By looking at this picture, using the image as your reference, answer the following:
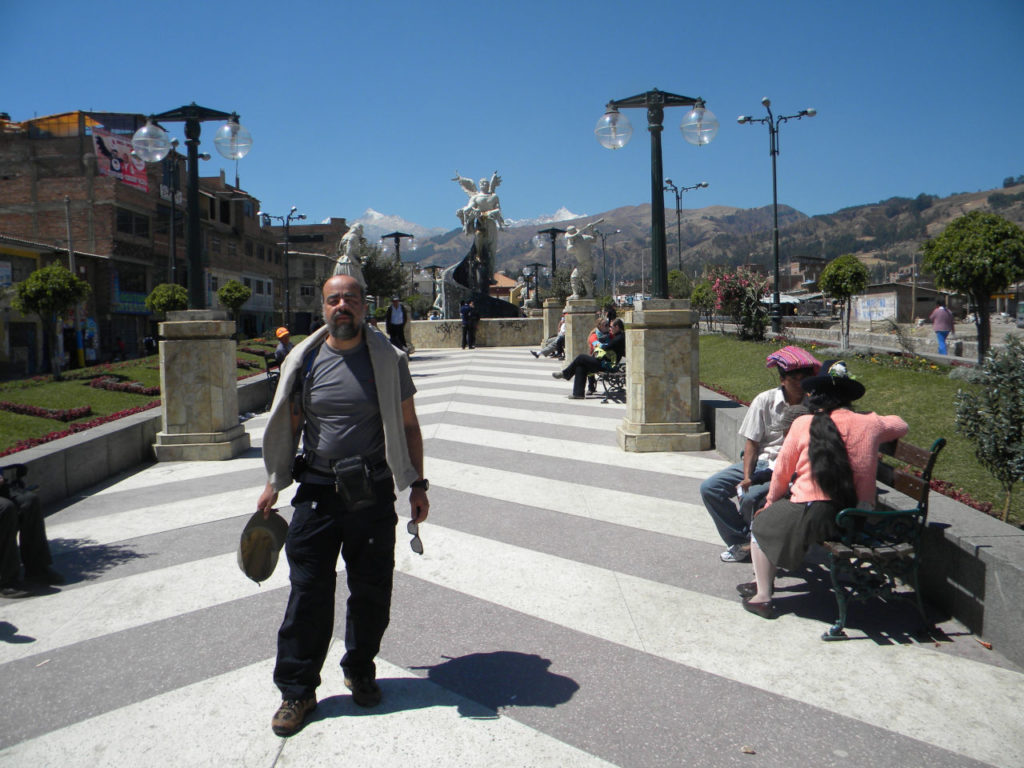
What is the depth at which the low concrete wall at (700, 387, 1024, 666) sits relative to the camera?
3.13m

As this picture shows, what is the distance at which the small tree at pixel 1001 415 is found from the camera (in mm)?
4016

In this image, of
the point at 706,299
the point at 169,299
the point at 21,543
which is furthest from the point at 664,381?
the point at 169,299

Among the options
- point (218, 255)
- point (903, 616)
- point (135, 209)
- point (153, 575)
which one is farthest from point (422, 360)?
point (218, 255)

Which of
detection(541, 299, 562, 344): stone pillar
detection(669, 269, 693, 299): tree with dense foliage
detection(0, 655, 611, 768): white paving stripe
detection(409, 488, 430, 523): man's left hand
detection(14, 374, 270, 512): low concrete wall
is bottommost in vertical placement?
detection(0, 655, 611, 768): white paving stripe

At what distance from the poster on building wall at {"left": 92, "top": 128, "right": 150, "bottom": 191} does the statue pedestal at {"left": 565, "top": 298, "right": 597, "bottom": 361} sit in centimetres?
3418

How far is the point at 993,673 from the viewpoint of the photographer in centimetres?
308

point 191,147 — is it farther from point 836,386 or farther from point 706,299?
point 706,299

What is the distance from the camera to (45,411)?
8.69 meters

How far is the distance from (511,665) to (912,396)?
24.1 feet

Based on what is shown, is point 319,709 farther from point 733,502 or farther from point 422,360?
point 422,360

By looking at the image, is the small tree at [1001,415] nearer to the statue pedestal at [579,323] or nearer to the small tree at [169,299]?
the statue pedestal at [579,323]

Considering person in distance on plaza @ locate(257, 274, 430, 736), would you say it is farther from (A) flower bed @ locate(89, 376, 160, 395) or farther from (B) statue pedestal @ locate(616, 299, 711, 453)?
(A) flower bed @ locate(89, 376, 160, 395)

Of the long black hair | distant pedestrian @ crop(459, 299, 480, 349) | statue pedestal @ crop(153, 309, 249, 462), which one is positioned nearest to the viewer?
the long black hair

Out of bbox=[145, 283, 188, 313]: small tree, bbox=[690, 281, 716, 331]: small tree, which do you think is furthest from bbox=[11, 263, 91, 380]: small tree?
bbox=[690, 281, 716, 331]: small tree
